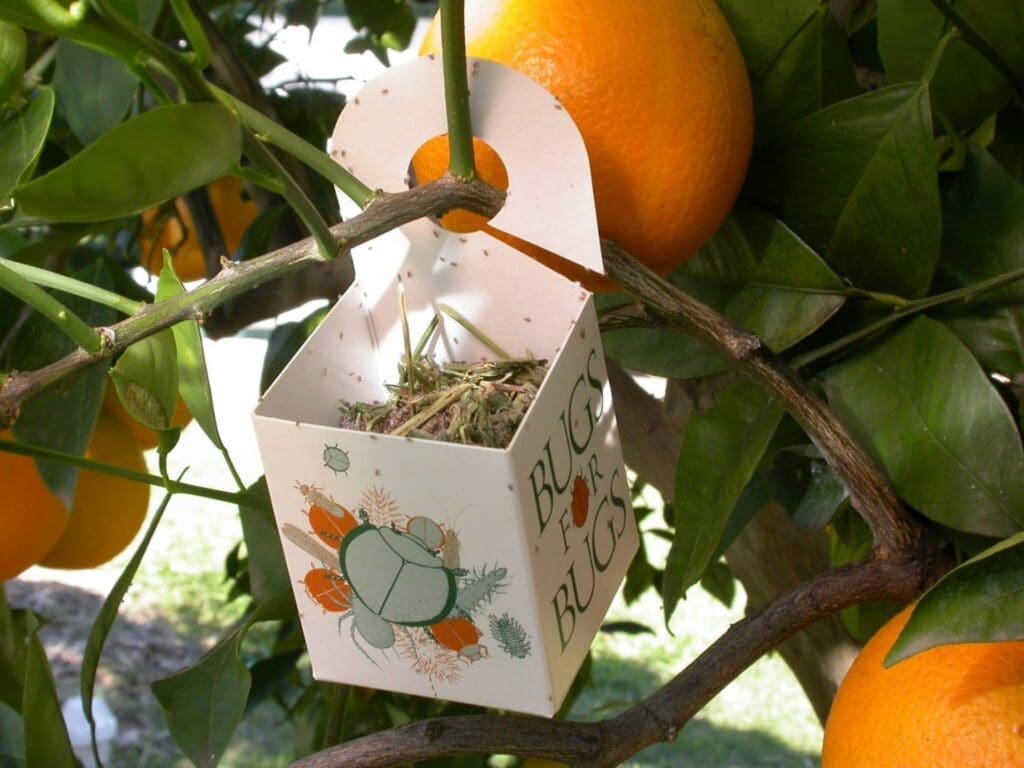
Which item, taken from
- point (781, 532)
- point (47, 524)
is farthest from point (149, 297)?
point (781, 532)

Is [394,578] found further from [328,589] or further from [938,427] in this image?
[938,427]

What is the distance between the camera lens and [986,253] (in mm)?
446

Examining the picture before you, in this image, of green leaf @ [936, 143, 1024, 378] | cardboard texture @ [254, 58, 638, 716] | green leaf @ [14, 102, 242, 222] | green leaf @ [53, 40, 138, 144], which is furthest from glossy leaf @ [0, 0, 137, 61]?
green leaf @ [936, 143, 1024, 378]

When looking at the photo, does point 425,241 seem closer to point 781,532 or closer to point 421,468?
point 421,468

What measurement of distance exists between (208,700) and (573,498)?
6.4 inches

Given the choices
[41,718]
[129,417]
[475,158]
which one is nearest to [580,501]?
[475,158]

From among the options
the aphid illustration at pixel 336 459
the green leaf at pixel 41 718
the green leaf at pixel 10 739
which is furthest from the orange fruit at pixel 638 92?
the green leaf at pixel 10 739

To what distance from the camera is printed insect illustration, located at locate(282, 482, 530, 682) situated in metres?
0.34

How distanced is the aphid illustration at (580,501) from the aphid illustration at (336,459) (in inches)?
3.0

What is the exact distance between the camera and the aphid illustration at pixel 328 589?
37 cm

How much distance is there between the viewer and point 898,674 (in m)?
0.38

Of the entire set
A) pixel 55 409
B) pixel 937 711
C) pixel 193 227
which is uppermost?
pixel 193 227

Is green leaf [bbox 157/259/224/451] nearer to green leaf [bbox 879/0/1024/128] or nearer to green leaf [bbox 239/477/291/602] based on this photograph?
green leaf [bbox 239/477/291/602]

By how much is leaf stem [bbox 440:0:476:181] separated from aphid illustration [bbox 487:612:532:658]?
0.14 m
